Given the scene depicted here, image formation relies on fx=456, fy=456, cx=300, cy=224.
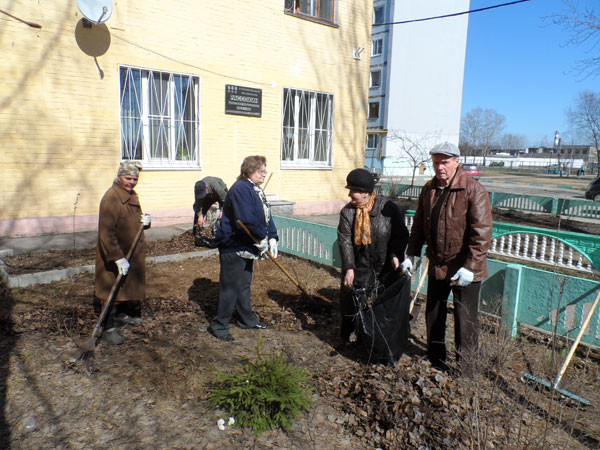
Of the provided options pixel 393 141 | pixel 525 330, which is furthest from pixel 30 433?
pixel 393 141

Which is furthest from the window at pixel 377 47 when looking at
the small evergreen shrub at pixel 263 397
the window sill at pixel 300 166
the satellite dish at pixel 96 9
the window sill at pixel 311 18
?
the small evergreen shrub at pixel 263 397

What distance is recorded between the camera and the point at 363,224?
3.92m

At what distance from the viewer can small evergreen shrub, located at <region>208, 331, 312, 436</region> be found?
3066 millimetres

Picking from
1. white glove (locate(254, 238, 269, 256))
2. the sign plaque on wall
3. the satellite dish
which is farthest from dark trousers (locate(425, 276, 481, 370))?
the sign plaque on wall

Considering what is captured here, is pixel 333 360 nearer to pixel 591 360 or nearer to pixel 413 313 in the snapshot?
pixel 413 313

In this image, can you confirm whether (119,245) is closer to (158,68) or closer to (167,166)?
(167,166)

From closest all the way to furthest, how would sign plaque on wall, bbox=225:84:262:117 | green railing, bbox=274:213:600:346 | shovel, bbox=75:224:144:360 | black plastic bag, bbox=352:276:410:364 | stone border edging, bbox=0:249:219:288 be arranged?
black plastic bag, bbox=352:276:410:364 → shovel, bbox=75:224:144:360 → green railing, bbox=274:213:600:346 → stone border edging, bbox=0:249:219:288 → sign plaque on wall, bbox=225:84:262:117

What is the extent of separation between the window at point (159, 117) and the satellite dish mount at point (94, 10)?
100 centimetres

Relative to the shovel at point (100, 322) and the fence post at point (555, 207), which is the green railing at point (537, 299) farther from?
the fence post at point (555, 207)

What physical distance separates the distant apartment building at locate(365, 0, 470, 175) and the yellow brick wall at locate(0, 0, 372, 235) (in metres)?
27.0

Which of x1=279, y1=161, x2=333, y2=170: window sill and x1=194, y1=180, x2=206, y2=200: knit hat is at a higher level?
x1=279, y1=161, x2=333, y2=170: window sill

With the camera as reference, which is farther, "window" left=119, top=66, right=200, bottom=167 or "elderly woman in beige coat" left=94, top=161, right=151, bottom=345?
"window" left=119, top=66, right=200, bottom=167

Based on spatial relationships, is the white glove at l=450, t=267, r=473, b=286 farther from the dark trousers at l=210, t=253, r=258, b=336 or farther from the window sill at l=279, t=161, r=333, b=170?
the window sill at l=279, t=161, r=333, b=170

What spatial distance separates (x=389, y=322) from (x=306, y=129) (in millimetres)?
9176
